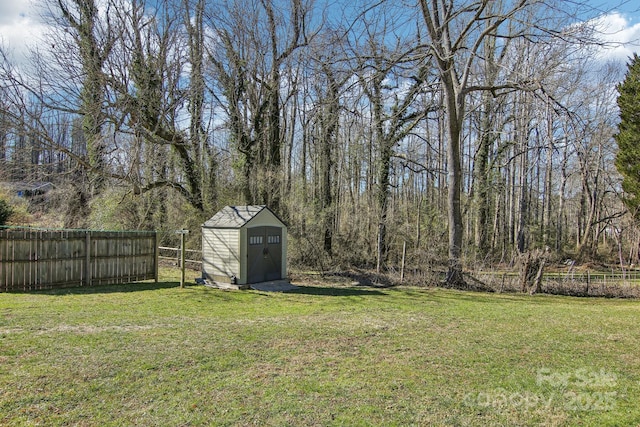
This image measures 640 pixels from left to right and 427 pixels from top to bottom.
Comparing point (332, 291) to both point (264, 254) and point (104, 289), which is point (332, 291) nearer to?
point (264, 254)

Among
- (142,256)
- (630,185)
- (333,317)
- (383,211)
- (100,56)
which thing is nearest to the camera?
(333,317)

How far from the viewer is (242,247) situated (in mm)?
11609

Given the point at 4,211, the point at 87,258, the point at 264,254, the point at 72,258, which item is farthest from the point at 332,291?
the point at 4,211

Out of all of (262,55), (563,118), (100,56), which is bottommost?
(563,118)

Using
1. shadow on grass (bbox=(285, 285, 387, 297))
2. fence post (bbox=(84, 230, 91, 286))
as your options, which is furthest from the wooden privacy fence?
shadow on grass (bbox=(285, 285, 387, 297))

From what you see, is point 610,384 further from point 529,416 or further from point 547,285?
point 547,285

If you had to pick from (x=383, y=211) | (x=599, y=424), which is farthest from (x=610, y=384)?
(x=383, y=211)

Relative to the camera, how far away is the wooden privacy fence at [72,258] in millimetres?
9789

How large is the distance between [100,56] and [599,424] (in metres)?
16.6

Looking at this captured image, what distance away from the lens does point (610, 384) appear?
4051 mm

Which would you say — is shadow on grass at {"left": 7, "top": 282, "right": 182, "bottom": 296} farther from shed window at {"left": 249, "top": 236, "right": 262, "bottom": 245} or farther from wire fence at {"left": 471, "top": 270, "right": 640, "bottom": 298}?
wire fence at {"left": 471, "top": 270, "right": 640, "bottom": 298}

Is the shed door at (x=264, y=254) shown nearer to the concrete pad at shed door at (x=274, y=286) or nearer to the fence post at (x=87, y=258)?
the concrete pad at shed door at (x=274, y=286)

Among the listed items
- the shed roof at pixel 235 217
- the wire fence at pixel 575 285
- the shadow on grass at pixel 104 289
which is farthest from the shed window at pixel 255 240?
the wire fence at pixel 575 285

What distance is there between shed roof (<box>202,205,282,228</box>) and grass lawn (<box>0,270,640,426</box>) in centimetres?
407
